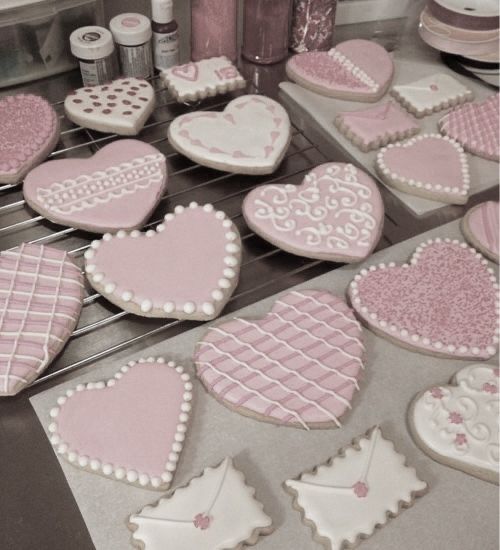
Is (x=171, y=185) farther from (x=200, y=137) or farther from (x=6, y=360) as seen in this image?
(x=6, y=360)

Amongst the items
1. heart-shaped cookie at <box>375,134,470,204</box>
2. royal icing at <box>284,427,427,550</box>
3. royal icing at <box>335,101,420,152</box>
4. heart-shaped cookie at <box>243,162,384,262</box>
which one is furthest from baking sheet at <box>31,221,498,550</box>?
royal icing at <box>335,101,420,152</box>

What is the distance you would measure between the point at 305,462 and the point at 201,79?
83 cm

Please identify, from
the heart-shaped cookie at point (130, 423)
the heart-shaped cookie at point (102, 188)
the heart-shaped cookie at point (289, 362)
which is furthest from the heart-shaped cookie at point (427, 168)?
the heart-shaped cookie at point (130, 423)

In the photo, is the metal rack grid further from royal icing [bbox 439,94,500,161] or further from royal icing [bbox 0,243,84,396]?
royal icing [bbox 439,94,500,161]

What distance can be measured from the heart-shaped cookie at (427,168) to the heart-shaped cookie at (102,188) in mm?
438

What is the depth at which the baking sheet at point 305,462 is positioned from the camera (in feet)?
2.56

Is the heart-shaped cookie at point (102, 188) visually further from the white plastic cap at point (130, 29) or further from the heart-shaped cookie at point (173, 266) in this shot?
the white plastic cap at point (130, 29)

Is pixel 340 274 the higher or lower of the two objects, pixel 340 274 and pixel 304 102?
the lower

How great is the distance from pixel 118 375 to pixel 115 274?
6.5 inches

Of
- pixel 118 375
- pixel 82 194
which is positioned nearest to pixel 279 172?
pixel 82 194

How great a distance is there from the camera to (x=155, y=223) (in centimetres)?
108

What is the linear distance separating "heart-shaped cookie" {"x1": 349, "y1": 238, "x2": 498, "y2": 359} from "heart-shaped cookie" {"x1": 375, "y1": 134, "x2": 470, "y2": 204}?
143 millimetres

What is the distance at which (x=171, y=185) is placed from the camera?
115 cm

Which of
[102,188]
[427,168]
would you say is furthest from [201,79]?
[427,168]
